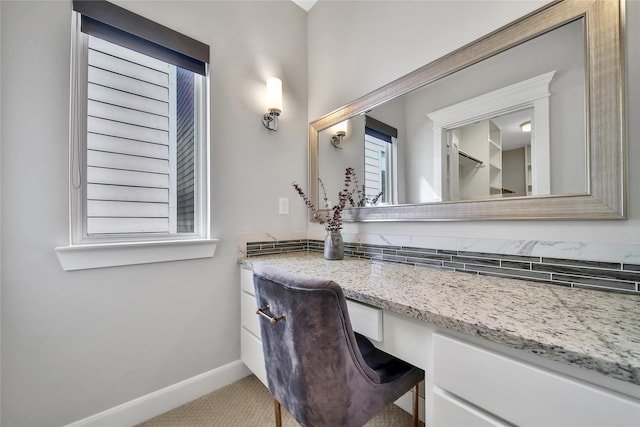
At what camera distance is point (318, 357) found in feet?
2.49

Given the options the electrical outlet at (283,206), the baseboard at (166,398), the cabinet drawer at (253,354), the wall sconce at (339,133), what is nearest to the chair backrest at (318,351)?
the cabinet drawer at (253,354)

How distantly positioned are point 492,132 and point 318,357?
1094mm

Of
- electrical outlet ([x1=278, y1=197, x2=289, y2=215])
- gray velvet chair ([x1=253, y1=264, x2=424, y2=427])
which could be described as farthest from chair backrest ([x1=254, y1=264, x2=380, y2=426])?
electrical outlet ([x1=278, y1=197, x2=289, y2=215])

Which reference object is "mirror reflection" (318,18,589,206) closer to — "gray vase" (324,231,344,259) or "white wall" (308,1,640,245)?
"white wall" (308,1,640,245)

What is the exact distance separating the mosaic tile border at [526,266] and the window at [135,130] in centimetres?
117

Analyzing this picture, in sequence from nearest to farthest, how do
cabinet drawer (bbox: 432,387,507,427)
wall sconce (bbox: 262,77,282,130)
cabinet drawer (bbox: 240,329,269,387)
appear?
cabinet drawer (bbox: 432,387,507,427)
cabinet drawer (bbox: 240,329,269,387)
wall sconce (bbox: 262,77,282,130)

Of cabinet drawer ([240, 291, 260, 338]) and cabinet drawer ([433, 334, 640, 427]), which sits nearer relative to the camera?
cabinet drawer ([433, 334, 640, 427])

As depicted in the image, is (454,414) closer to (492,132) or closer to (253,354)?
(492,132)

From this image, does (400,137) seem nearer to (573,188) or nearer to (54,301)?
(573,188)

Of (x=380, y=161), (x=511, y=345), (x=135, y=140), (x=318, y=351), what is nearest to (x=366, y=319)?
(x=318, y=351)

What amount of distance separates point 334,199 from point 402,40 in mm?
1002

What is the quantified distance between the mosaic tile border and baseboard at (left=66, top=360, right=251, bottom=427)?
111cm

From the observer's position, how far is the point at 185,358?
4.82 feet

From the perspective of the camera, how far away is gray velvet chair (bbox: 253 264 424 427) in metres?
0.74
